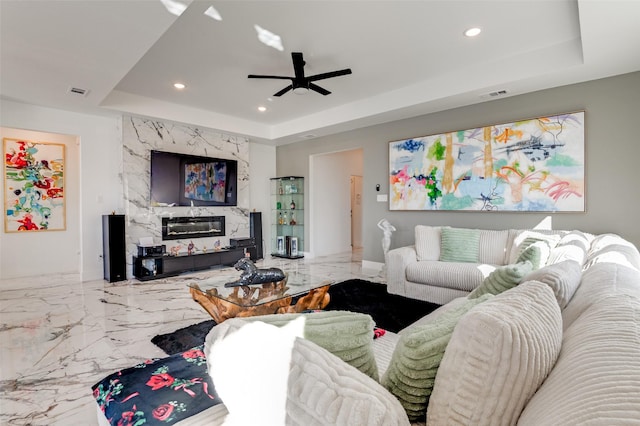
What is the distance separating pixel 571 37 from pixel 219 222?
583 cm

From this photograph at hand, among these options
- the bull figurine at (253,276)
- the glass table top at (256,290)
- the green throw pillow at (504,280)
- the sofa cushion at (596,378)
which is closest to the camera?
the sofa cushion at (596,378)

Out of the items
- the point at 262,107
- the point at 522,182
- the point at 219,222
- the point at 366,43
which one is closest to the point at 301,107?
the point at 262,107

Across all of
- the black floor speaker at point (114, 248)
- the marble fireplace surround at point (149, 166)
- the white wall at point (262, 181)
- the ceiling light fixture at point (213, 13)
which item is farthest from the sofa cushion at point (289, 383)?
the white wall at point (262, 181)

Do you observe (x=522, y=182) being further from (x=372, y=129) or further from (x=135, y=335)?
(x=135, y=335)

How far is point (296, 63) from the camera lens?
11.1ft

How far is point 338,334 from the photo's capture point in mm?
871

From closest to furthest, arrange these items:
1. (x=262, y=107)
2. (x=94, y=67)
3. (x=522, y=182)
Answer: (x=94, y=67)
(x=522, y=182)
(x=262, y=107)

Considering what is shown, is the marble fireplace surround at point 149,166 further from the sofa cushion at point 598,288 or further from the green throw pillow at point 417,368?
the sofa cushion at point 598,288

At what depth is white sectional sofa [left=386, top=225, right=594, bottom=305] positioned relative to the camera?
11.1 ft

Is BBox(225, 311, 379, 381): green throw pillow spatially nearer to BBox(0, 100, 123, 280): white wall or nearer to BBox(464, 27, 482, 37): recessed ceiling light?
BBox(464, 27, 482, 37): recessed ceiling light

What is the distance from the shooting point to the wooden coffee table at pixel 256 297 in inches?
97.7

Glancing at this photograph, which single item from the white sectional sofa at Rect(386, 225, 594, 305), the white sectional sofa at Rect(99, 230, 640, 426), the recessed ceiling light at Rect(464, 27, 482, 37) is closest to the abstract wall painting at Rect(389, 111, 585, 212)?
the white sectional sofa at Rect(386, 225, 594, 305)

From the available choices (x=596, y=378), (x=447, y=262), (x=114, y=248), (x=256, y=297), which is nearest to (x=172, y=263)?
(x=114, y=248)

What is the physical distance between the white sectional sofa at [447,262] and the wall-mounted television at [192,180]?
3.69 meters
